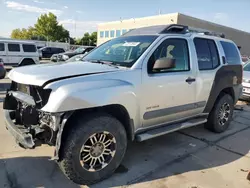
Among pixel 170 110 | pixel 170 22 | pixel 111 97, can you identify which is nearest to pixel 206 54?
pixel 170 110

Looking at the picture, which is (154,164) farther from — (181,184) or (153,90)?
(153,90)

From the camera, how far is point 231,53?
5430 millimetres

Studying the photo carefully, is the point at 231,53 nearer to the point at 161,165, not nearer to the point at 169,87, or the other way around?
the point at 169,87

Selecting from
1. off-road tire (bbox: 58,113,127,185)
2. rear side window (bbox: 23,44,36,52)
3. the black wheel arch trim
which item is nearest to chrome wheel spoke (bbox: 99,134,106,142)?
off-road tire (bbox: 58,113,127,185)

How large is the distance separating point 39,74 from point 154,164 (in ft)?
7.09

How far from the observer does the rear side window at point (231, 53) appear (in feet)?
17.2

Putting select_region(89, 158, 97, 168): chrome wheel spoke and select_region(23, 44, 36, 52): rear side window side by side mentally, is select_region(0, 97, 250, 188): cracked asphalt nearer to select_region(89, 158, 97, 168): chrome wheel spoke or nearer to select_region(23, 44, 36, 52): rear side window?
select_region(89, 158, 97, 168): chrome wheel spoke

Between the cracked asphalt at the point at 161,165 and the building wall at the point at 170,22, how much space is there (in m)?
29.8

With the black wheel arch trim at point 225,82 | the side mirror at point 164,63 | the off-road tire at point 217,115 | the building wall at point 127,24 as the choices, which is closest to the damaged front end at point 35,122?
the side mirror at point 164,63

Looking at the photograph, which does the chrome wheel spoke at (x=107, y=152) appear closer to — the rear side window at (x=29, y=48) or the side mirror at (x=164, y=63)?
the side mirror at (x=164, y=63)

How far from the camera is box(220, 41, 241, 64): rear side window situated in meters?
5.24

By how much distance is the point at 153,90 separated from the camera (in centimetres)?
354

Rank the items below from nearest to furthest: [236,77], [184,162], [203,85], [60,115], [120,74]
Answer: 1. [60,115]
2. [120,74]
3. [184,162]
4. [203,85]
5. [236,77]

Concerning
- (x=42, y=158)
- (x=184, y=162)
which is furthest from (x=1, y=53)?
(x=184, y=162)
